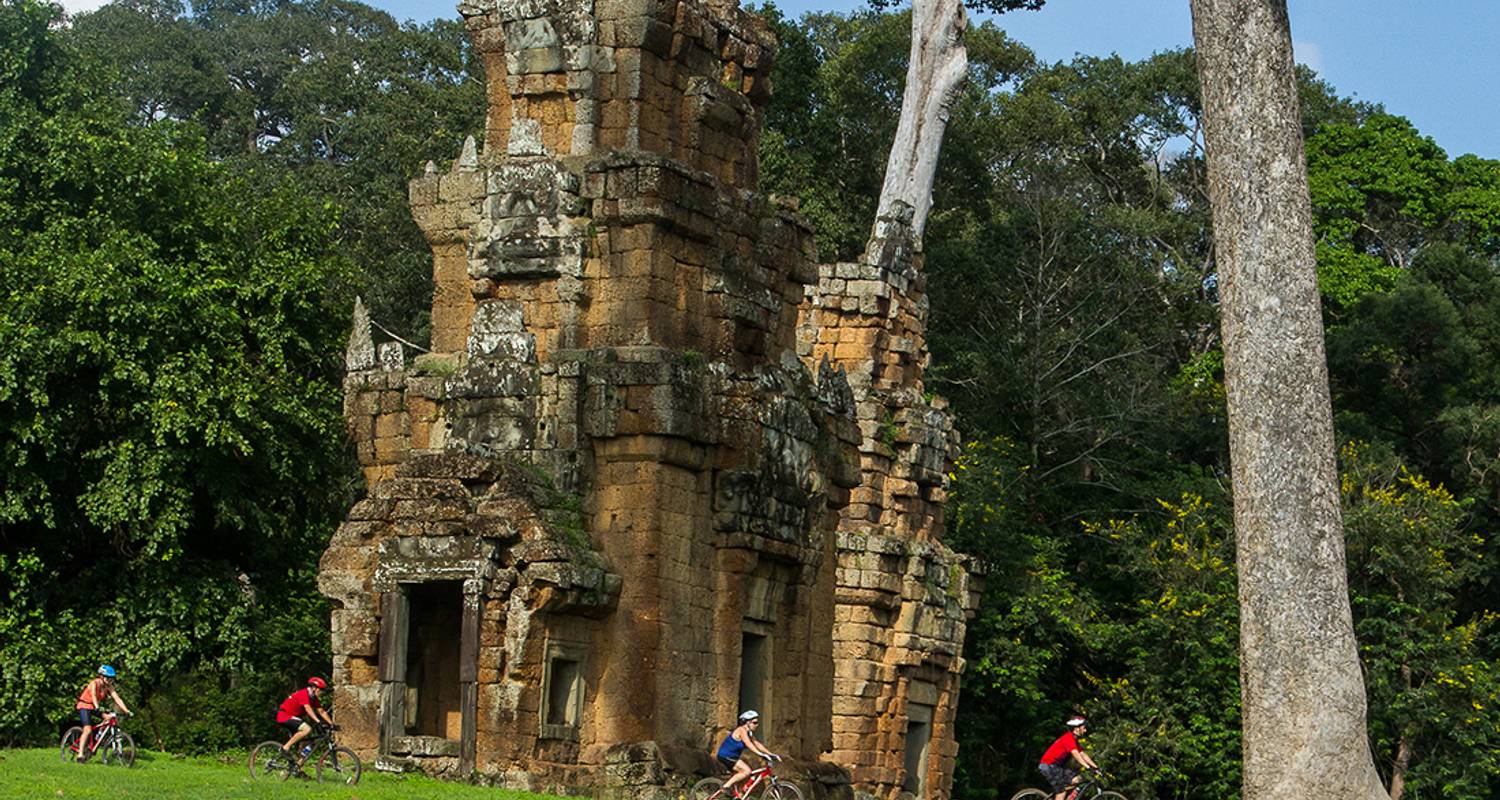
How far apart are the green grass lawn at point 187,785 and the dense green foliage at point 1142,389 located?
1549 centimetres

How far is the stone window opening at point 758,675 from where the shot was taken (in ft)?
70.3

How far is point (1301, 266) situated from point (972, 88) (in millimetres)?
29736

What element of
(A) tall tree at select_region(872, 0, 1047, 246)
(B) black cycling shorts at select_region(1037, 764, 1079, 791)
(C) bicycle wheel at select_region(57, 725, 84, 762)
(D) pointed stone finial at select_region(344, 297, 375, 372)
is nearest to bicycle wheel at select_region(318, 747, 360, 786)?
(C) bicycle wheel at select_region(57, 725, 84, 762)

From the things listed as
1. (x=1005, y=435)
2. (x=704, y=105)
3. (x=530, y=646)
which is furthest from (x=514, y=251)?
(x=1005, y=435)

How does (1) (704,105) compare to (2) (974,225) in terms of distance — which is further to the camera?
(2) (974,225)

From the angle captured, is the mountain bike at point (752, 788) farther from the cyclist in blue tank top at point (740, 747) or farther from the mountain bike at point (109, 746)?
the mountain bike at point (109, 746)

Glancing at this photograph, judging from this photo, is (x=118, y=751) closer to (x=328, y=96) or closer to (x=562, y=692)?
(x=562, y=692)

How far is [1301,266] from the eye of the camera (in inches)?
683

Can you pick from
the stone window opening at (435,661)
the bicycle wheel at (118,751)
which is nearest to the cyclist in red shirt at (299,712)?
the stone window opening at (435,661)

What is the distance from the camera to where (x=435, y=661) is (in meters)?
20.8

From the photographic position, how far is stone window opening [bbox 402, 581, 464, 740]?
20.5 m

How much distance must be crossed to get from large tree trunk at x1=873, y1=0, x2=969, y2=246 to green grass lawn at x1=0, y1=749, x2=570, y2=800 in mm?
16556

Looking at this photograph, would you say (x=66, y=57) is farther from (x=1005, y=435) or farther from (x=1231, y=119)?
(x=1231, y=119)

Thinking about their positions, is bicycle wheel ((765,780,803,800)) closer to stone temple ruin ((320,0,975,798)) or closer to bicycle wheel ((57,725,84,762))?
stone temple ruin ((320,0,975,798))
